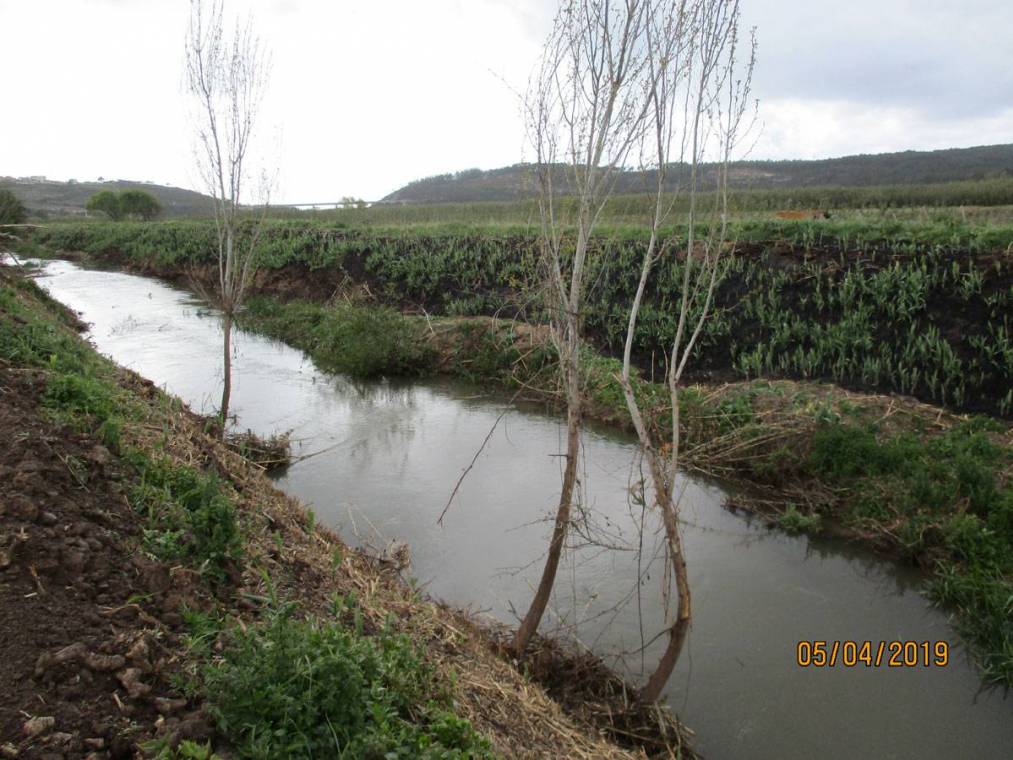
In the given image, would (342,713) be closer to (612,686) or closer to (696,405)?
(612,686)

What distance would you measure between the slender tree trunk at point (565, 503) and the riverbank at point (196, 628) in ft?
0.82

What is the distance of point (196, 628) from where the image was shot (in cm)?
296

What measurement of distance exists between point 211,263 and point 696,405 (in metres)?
18.6

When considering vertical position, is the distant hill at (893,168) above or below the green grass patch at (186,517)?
above

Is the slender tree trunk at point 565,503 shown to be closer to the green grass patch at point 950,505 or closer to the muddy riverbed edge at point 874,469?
the muddy riverbed edge at point 874,469

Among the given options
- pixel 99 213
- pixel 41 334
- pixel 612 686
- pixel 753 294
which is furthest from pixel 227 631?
pixel 99 213

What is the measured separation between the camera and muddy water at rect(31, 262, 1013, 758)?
4098 mm

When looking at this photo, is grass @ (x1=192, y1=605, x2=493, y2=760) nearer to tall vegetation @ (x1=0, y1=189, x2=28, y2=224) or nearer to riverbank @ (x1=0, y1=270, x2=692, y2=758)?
riverbank @ (x1=0, y1=270, x2=692, y2=758)

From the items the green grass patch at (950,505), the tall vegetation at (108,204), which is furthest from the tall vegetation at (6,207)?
the tall vegetation at (108,204)

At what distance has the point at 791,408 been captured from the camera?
25.0ft

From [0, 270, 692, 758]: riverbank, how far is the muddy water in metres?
0.80
